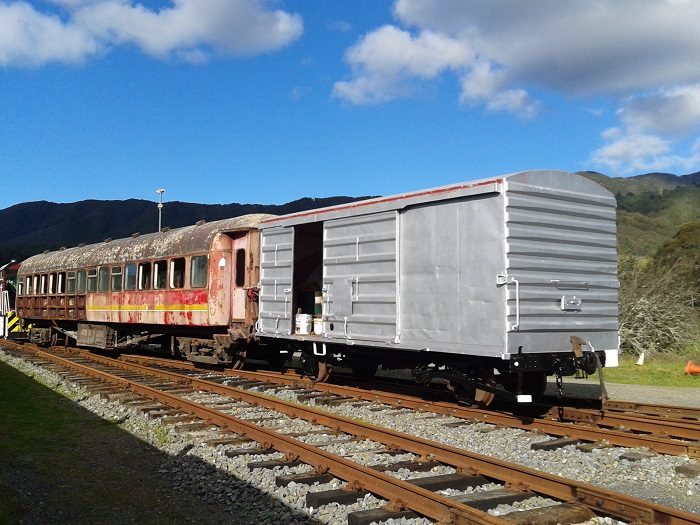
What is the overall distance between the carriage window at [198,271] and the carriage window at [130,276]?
331 cm

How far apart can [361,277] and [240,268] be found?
487 centimetres

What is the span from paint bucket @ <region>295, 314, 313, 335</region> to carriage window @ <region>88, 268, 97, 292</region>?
10043mm

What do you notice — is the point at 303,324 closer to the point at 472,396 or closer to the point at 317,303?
the point at 317,303

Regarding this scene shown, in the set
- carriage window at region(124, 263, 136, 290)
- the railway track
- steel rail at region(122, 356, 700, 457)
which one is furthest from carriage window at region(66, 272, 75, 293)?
steel rail at region(122, 356, 700, 457)

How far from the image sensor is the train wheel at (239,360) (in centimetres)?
1453

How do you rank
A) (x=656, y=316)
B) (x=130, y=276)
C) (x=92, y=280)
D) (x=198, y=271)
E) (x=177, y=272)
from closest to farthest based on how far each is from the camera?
(x=198, y=271)
(x=177, y=272)
(x=130, y=276)
(x=92, y=280)
(x=656, y=316)

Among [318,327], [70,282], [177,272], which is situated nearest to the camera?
[318,327]

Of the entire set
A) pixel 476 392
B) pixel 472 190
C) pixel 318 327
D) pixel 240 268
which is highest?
pixel 472 190

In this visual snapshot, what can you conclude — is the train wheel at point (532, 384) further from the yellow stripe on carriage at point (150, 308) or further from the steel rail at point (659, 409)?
the yellow stripe on carriage at point (150, 308)

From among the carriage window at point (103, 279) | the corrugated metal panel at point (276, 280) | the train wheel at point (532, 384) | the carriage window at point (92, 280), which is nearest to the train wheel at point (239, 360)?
the corrugated metal panel at point (276, 280)

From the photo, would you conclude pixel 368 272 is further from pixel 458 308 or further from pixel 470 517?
pixel 470 517

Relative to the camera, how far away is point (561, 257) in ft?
28.3

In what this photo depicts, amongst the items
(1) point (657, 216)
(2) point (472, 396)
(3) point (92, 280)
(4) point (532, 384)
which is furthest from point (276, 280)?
(1) point (657, 216)

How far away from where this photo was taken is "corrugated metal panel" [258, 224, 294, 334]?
40.0 ft
